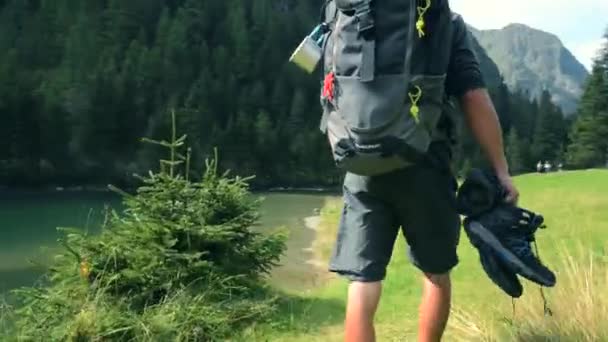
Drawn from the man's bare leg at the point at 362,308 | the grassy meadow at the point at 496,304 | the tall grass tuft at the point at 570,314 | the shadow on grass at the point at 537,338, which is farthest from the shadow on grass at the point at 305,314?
the man's bare leg at the point at 362,308

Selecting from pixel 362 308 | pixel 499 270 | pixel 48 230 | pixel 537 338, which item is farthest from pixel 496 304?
pixel 48 230

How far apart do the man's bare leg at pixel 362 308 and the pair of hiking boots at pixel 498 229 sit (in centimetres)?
42

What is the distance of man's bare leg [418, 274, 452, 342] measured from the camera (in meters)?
3.11

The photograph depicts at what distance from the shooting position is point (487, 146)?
2969 mm

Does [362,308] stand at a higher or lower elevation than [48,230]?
higher

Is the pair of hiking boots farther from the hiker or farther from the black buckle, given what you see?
the black buckle

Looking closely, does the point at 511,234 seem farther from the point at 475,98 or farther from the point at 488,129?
the point at 475,98

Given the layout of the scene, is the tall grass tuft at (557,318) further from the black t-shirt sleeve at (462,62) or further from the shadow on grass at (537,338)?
the black t-shirt sleeve at (462,62)

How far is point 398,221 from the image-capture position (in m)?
2.99

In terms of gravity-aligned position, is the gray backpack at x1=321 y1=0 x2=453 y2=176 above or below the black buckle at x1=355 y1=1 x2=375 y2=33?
below

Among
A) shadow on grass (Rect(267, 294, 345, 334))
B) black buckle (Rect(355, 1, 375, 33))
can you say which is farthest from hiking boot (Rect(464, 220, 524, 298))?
shadow on grass (Rect(267, 294, 345, 334))

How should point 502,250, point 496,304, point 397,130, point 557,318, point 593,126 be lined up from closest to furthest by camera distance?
point 397,130, point 502,250, point 557,318, point 496,304, point 593,126

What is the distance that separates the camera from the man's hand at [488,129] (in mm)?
2951

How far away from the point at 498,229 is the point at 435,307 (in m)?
0.45
